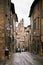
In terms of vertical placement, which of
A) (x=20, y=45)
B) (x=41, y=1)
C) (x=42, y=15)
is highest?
(x=41, y=1)

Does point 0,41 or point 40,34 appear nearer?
point 0,41

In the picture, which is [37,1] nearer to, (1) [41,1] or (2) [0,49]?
(1) [41,1]

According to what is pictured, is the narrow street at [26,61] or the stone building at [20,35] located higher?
the stone building at [20,35]

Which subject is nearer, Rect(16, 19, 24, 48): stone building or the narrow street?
the narrow street

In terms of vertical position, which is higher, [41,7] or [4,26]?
[41,7]

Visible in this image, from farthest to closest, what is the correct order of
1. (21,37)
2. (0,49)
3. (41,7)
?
(21,37) → (41,7) → (0,49)

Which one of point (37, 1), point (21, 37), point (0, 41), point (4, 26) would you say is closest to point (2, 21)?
point (4, 26)

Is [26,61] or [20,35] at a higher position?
[20,35]

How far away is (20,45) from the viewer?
75938 mm

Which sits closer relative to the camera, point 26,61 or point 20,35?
point 26,61

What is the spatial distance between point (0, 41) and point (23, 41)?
51418 millimetres

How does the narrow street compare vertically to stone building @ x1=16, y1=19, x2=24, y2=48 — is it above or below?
below

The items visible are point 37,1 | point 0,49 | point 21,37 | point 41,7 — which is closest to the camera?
point 0,49

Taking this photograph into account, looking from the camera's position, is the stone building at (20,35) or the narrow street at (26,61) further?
the stone building at (20,35)
